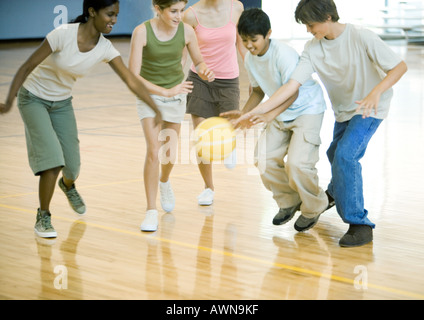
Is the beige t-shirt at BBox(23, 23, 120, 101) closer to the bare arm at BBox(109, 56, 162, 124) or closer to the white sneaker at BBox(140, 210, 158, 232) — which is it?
the bare arm at BBox(109, 56, 162, 124)

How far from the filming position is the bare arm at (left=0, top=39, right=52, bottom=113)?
409cm

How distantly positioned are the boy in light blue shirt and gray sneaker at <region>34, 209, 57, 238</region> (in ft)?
4.11

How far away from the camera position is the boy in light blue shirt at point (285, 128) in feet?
14.3

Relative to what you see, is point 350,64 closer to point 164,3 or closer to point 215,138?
point 215,138

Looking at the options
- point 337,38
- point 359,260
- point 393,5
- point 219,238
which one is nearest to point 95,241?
point 219,238

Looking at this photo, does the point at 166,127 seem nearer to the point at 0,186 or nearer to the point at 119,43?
the point at 0,186

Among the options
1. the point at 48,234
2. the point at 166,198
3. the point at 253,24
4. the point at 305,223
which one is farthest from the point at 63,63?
the point at 305,223

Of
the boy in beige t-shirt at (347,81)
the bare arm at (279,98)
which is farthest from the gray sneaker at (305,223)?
the bare arm at (279,98)

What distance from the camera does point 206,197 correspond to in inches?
209

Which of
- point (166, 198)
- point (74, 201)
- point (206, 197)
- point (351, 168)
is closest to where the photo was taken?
point (351, 168)

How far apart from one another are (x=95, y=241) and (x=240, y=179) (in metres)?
1.91

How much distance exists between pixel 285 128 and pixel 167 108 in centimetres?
79

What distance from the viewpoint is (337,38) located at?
4312mm

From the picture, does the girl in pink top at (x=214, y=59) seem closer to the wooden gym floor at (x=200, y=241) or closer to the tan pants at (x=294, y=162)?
the wooden gym floor at (x=200, y=241)
